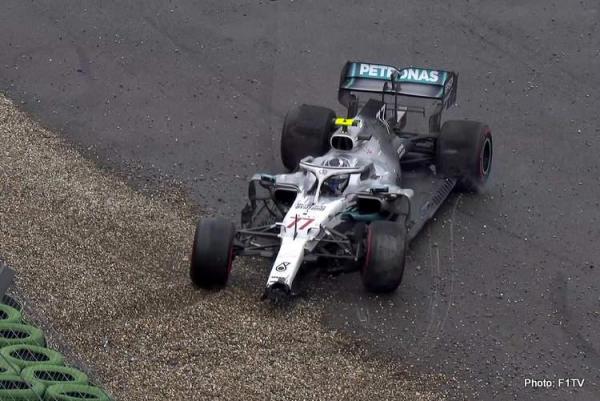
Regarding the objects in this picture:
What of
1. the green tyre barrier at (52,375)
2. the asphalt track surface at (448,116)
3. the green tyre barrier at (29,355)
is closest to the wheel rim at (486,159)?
the asphalt track surface at (448,116)

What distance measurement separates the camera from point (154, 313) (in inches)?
570

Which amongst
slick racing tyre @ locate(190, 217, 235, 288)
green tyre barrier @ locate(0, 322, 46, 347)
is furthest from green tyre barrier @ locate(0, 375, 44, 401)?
slick racing tyre @ locate(190, 217, 235, 288)

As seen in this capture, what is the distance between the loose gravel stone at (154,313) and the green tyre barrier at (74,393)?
6.05ft

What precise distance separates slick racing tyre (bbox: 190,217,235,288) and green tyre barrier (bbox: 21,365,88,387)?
365 cm

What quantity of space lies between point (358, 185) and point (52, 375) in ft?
19.0

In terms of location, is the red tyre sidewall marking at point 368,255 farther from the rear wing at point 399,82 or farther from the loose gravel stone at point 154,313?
the rear wing at point 399,82

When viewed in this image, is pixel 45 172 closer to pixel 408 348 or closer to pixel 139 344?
pixel 139 344

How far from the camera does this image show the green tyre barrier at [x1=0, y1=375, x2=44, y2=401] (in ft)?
34.2

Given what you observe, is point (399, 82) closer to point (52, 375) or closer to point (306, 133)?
point (306, 133)

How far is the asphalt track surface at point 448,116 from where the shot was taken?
14.7m

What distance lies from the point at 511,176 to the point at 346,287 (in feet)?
13.1

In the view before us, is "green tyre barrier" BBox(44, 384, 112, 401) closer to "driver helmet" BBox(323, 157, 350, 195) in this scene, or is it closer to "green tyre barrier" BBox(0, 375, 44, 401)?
"green tyre barrier" BBox(0, 375, 44, 401)

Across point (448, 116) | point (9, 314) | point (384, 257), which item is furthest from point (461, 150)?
point (9, 314)

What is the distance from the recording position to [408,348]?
1429cm
